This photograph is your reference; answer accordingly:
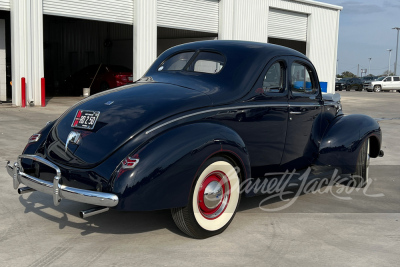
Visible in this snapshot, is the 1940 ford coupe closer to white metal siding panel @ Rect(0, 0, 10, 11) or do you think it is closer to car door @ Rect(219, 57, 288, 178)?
car door @ Rect(219, 57, 288, 178)

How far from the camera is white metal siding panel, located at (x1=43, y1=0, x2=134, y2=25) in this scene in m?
16.2

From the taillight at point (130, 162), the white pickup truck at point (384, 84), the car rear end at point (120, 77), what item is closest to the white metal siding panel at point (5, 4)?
the car rear end at point (120, 77)

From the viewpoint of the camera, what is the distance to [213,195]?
438 cm

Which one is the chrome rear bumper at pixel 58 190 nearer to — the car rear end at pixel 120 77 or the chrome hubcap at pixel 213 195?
the chrome hubcap at pixel 213 195

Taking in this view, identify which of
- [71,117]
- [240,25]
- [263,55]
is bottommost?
[71,117]

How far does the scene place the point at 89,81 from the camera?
2275 cm

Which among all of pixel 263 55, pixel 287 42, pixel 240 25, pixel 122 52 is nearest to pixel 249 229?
pixel 263 55

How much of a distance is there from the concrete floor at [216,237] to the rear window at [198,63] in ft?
5.18

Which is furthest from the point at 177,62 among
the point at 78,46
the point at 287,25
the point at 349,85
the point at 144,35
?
the point at 349,85

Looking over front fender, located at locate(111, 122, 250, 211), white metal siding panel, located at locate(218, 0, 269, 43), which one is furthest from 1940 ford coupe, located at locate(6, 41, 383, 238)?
white metal siding panel, located at locate(218, 0, 269, 43)

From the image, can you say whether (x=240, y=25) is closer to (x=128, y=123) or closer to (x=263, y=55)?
(x=263, y=55)

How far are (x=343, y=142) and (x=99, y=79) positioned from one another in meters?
17.5

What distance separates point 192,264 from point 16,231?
178 cm

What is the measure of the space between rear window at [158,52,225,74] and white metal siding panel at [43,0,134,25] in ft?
38.2
